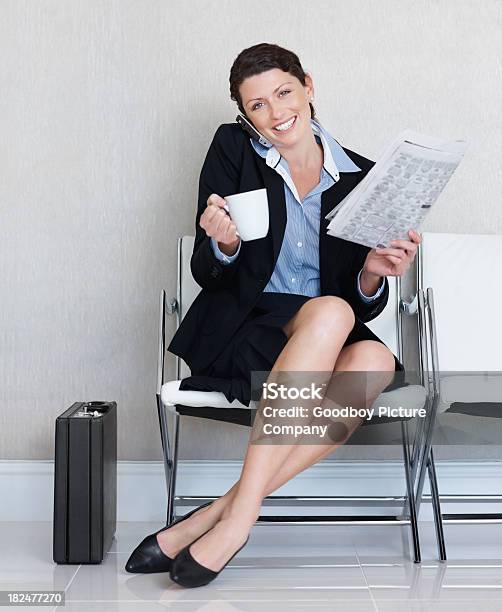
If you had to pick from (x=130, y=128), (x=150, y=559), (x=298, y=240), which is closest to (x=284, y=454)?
(x=150, y=559)

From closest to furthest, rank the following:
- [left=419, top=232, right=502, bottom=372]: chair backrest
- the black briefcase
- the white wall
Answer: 1. the black briefcase
2. [left=419, top=232, right=502, bottom=372]: chair backrest
3. the white wall

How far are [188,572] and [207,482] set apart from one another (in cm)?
76

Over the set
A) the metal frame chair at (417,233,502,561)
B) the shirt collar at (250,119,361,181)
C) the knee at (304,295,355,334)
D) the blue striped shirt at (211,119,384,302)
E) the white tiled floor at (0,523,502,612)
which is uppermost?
the shirt collar at (250,119,361,181)

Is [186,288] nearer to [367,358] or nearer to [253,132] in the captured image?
[253,132]

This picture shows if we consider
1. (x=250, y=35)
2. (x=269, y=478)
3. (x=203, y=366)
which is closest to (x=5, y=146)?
(x=250, y=35)

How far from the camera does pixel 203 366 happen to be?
2.20 meters

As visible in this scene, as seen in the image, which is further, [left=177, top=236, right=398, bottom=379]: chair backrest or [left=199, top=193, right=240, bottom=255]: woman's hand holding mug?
[left=177, top=236, right=398, bottom=379]: chair backrest

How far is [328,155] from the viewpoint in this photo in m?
2.33

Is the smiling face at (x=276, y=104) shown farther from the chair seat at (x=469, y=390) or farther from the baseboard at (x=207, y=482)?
the baseboard at (x=207, y=482)

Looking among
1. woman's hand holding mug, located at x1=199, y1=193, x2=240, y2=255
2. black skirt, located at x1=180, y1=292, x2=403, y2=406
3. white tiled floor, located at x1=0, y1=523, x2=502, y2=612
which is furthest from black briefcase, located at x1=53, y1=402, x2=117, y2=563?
woman's hand holding mug, located at x1=199, y1=193, x2=240, y2=255

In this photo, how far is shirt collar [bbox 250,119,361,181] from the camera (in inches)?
90.7

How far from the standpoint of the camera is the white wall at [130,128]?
2643mm

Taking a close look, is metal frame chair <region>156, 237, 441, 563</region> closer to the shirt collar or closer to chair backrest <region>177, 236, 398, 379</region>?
chair backrest <region>177, 236, 398, 379</region>

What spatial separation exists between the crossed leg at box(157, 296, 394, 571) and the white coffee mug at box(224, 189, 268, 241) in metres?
0.24
